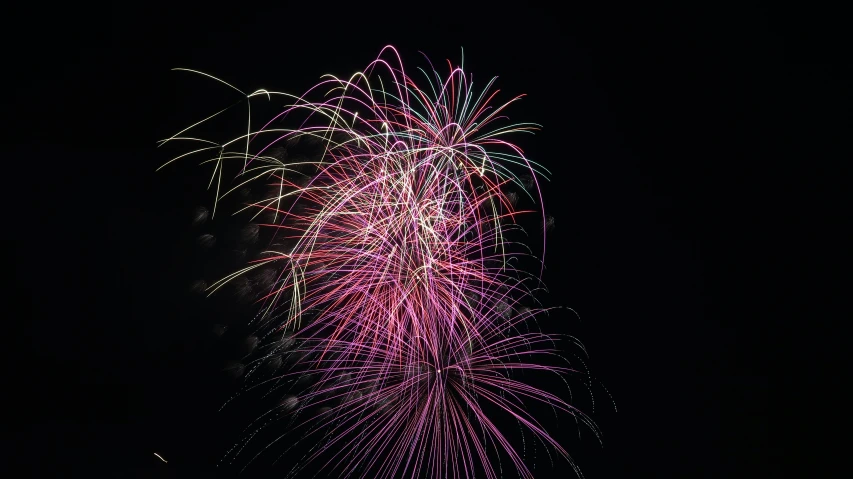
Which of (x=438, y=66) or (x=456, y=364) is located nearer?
(x=456, y=364)

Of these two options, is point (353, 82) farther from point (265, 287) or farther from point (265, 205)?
point (265, 287)

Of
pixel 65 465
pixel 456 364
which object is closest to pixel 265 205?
pixel 456 364

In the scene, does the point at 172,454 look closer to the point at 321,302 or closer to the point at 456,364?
the point at 321,302

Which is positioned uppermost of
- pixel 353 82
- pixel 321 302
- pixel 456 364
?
pixel 353 82

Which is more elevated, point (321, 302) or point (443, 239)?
point (443, 239)

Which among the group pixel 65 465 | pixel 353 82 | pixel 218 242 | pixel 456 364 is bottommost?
pixel 65 465

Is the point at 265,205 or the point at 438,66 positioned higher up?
the point at 438,66

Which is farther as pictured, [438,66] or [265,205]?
[438,66]

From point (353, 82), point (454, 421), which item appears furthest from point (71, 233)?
point (454, 421)
